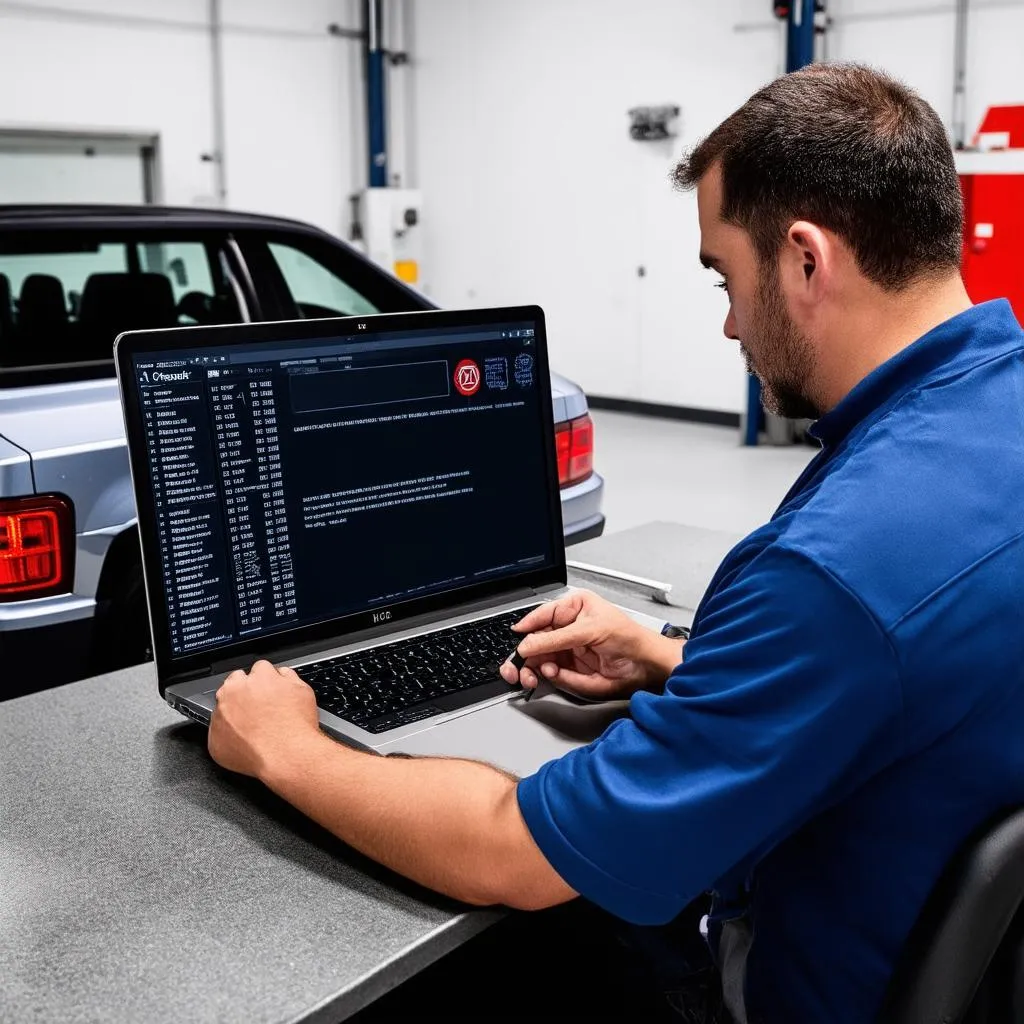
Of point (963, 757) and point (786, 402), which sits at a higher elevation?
point (786, 402)

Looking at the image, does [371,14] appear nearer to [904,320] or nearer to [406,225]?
Result: [406,225]

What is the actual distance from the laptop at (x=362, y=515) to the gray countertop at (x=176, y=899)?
0.10 meters

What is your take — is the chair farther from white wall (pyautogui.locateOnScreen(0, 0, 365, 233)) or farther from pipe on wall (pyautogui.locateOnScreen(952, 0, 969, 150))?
white wall (pyautogui.locateOnScreen(0, 0, 365, 233))

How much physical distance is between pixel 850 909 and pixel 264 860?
47 centimetres

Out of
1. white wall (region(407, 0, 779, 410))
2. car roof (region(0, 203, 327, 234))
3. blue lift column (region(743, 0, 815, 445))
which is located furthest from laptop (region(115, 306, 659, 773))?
white wall (region(407, 0, 779, 410))

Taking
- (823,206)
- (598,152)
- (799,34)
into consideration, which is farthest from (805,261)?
(598,152)

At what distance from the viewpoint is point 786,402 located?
3.44ft

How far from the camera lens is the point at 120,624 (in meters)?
2.16

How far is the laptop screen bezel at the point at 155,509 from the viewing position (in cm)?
113

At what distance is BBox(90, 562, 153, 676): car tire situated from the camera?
2.14 meters

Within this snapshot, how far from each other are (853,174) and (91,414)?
1.54 m

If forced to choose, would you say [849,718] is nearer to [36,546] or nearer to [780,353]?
[780,353]

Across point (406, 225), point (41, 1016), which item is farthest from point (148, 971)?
point (406, 225)

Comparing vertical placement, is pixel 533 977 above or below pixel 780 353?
below
